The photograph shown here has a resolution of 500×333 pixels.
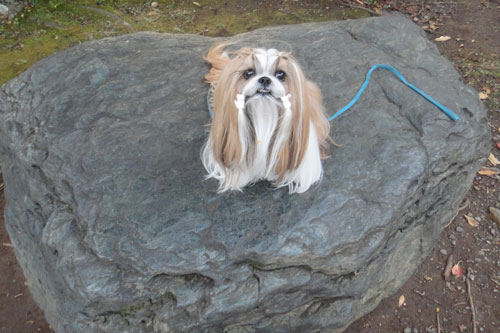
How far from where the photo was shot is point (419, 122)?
12.5ft

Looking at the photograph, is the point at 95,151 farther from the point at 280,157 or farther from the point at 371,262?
the point at 371,262

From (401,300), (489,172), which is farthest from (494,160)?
(401,300)

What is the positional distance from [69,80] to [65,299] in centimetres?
216

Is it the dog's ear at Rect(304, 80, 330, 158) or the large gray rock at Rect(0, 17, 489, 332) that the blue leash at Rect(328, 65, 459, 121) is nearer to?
the large gray rock at Rect(0, 17, 489, 332)

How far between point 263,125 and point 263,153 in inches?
8.7

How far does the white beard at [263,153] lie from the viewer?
2.69 metres

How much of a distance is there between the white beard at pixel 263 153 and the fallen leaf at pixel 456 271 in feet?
6.48

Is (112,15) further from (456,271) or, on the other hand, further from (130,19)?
(456,271)

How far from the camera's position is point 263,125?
2742 mm

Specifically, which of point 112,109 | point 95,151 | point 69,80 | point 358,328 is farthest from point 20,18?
point 358,328

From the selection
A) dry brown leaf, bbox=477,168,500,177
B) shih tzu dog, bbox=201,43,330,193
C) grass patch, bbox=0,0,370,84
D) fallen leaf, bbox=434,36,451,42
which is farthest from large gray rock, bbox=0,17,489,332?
fallen leaf, bbox=434,36,451,42

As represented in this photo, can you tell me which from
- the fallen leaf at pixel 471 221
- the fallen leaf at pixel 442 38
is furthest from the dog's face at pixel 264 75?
the fallen leaf at pixel 442 38

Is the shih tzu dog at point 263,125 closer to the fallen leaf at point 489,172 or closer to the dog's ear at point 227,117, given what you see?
the dog's ear at point 227,117

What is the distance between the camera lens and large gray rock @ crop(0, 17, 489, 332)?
9.83ft
